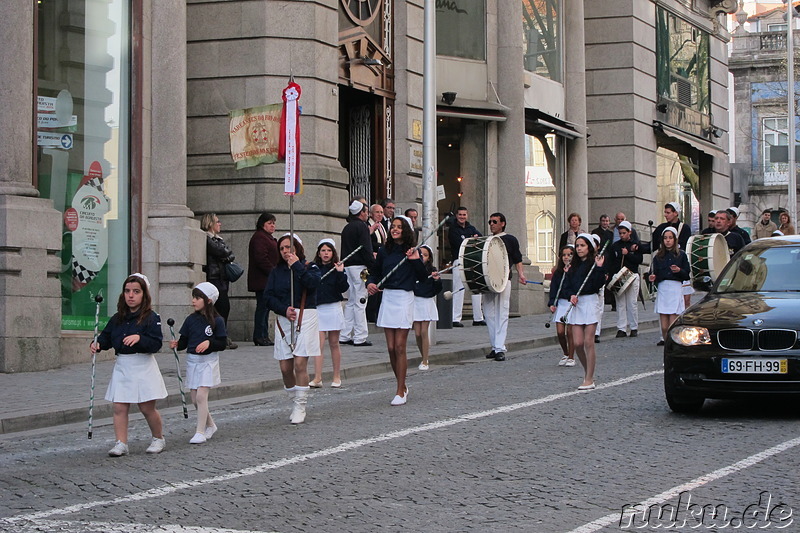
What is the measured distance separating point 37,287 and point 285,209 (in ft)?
18.9

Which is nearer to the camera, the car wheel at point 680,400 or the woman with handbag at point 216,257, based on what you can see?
the car wheel at point 680,400

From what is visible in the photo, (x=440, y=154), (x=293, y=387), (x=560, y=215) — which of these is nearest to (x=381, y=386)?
(x=293, y=387)

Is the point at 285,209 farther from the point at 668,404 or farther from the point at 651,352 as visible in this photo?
the point at 668,404

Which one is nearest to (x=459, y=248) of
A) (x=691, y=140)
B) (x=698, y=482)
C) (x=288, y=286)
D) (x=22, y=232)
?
(x=22, y=232)

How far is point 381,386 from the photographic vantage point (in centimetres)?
1493

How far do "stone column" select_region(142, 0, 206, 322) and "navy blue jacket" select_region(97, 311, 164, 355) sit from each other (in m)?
8.58

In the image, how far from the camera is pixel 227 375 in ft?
49.6

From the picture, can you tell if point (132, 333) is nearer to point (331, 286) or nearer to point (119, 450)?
point (119, 450)

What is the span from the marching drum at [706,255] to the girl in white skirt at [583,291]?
4.37 meters

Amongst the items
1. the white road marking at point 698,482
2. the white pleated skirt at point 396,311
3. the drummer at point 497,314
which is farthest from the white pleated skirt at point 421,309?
the white road marking at point 698,482

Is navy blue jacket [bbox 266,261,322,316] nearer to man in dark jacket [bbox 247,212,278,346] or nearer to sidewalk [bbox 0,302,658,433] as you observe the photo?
sidewalk [bbox 0,302,658,433]

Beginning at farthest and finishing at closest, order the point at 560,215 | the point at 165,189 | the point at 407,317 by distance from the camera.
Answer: the point at 560,215, the point at 165,189, the point at 407,317

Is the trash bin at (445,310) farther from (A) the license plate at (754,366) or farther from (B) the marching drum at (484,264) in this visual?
(A) the license plate at (754,366)

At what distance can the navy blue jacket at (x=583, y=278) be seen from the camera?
47.1ft
